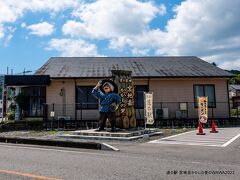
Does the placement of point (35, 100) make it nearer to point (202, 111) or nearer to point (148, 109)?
point (148, 109)

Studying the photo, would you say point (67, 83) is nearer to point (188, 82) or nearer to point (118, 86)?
point (118, 86)

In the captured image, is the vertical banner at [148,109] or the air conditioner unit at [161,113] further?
the air conditioner unit at [161,113]

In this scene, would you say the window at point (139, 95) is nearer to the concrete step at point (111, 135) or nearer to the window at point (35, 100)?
the window at point (35, 100)

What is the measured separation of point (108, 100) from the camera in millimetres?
13641

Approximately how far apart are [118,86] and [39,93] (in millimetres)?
8199

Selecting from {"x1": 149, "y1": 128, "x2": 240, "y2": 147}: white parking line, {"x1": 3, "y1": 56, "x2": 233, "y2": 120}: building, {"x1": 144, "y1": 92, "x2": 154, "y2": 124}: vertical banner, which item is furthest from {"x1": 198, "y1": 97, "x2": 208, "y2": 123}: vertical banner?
{"x1": 3, "y1": 56, "x2": 233, "y2": 120}: building

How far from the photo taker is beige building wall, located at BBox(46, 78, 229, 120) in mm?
20141

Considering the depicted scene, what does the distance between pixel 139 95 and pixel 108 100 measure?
7.50 meters

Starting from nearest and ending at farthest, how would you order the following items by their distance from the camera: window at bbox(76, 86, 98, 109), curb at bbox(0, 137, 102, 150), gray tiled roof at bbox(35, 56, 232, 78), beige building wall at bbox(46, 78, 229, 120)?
curb at bbox(0, 137, 102, 150), beige building wall at bbox(46, 78, 229, 120), window at bbox(76, 86, 98, 109), gray tiled roof at bbox(35, 56, 232, 78)

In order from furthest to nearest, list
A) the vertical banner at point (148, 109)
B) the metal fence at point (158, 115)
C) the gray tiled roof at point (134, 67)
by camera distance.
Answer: the gray tiled roof at point (134, 67)
the metal fence at point (158, 115)
the vertical banner at point (148, 109)

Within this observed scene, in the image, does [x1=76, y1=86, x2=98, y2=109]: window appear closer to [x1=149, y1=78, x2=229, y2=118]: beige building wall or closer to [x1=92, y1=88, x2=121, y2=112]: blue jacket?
[x1=149, y1=78, x2=229, y2=118]: beige building wall

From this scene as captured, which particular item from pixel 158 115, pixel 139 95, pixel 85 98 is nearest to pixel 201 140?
pixel 158 115

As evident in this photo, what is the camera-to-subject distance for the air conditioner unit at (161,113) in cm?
1980

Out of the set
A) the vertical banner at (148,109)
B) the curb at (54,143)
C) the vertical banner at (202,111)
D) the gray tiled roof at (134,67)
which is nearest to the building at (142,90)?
the gray tiled roof at (134,67)
